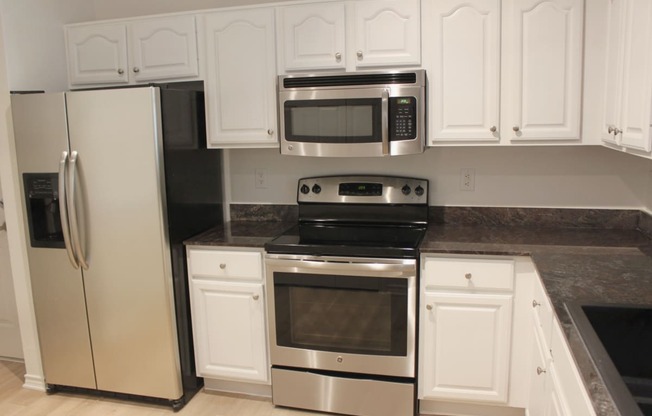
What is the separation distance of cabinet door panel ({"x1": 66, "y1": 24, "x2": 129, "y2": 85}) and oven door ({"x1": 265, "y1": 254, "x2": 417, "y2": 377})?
1.39m

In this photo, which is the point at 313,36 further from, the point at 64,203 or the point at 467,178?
the point at 64,203

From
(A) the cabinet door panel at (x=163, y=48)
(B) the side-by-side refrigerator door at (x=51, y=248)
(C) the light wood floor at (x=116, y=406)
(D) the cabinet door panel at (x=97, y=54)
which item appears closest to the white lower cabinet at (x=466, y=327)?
(C) the light wood floor at (x=116, y=406)

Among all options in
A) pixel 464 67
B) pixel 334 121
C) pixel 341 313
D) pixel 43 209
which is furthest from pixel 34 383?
pixel 464 67

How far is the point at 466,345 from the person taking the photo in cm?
247

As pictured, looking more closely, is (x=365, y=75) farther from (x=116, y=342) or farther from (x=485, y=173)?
(x=116, y=342)

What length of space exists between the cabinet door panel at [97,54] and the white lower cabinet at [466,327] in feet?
6.46

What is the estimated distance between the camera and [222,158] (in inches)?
126

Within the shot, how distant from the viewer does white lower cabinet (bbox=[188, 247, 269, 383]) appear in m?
2.68

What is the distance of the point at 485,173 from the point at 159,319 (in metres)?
1.85

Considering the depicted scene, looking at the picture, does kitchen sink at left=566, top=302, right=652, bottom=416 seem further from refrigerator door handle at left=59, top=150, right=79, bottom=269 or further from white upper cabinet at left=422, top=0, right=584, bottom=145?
refrigerator door handle at left=59, top=150, right=79, bottom=269

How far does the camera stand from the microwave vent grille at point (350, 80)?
8.20 ft

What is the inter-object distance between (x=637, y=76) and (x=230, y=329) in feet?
6.90

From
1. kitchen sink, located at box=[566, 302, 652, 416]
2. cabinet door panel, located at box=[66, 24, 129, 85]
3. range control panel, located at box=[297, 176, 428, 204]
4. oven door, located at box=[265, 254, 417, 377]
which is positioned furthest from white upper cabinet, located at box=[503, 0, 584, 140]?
cabinet door panel, located at box=[66, 24, 129, 85]

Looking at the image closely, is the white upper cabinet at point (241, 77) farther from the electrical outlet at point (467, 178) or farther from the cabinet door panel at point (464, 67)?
the electrical outlet at point (467, 178)
